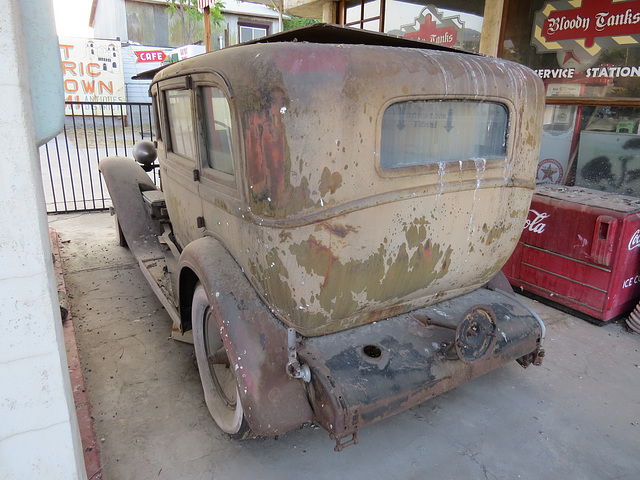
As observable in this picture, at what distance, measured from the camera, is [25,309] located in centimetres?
120

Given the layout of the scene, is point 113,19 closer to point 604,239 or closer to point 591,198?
point 591,198

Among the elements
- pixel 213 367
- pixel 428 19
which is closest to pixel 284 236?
pixel 213 367

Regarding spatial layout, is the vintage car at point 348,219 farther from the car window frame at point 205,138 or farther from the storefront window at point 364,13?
the storefront window at point 364,13

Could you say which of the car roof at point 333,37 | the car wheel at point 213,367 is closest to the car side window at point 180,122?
the car roof at point 333,37

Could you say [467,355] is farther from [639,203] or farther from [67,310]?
[67,310]

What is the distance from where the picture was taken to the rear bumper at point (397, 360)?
204cm

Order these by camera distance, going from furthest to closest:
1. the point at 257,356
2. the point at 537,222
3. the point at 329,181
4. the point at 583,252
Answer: the point at 537,222, the point at 583,252, the point at 257,356, the point at 329,181

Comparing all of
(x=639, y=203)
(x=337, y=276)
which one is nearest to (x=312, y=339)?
(x=337, y=276)

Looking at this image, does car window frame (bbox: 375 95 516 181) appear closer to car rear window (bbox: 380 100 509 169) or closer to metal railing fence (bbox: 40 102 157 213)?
car rear window (bbox: 380 100 509 169)

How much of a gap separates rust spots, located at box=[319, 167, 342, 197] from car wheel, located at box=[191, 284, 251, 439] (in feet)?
3.21

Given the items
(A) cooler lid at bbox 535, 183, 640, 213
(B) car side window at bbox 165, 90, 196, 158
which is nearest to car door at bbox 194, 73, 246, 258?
(B) car side window at bbox 165, 90, 196, 158

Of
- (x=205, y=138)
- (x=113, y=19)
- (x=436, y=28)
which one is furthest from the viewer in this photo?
(x=113, y=19)

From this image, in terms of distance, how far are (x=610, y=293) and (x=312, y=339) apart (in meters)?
2.75

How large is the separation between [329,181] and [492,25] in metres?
4.79
